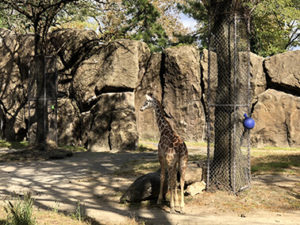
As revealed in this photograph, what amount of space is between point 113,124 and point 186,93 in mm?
4162

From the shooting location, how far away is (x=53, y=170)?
32.8ft

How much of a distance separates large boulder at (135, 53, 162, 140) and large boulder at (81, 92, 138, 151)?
247 cm

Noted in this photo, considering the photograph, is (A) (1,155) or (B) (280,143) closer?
(A) (1,155)

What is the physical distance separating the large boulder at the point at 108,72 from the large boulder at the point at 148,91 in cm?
154

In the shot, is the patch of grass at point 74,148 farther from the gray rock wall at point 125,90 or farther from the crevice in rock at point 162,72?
the crevice in rock at point 162,72

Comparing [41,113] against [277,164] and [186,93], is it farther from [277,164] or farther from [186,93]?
[277,164]

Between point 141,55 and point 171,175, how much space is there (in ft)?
36.2

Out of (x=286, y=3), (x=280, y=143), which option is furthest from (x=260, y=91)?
Answer: (x=286, y=3)

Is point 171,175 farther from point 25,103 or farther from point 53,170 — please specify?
point 25,103

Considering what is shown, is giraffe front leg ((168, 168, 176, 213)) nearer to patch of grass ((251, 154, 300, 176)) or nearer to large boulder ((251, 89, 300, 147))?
patch of grass ((251, 154, 300, 176))

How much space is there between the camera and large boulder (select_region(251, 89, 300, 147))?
14609 mm

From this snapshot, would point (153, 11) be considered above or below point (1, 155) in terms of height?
above

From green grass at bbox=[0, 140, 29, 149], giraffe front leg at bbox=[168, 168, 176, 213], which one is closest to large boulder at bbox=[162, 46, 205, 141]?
green grass at bbox=[0, 140, 29, 149]

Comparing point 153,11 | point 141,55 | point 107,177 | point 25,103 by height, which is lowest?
point 107,177
